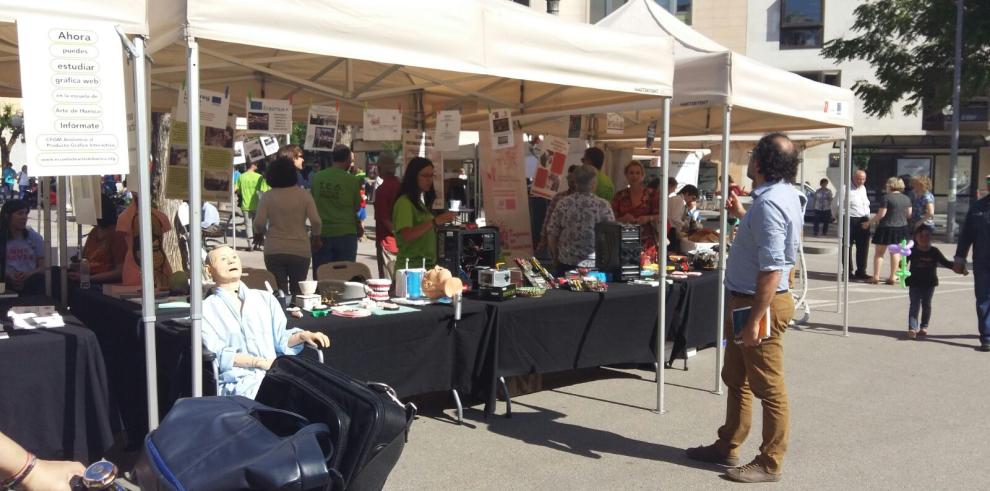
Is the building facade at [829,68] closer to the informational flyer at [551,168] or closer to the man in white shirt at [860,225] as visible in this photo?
the man in white shirt at [860,225]

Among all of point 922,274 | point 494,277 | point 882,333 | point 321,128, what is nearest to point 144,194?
point 494,277

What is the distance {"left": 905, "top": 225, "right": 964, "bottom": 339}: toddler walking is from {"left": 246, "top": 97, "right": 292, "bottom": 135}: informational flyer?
610cm

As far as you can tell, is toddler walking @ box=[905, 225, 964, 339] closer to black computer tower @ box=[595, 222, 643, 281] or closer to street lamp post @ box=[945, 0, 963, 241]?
black computer tower @ box=[595, 222, 643, 281]

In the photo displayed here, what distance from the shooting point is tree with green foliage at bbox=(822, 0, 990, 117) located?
21500 millimetres

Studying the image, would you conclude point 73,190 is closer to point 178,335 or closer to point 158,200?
point 178,335

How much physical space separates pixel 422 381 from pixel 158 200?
230 inches

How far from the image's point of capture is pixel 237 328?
3920 millimetres

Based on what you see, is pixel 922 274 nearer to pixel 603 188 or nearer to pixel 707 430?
pixel 603 188

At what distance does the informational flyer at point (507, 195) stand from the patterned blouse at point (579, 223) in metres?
1.41

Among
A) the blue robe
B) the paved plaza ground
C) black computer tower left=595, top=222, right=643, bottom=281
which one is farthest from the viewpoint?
black computer tower left=595, top=222, right=643, bottom=281

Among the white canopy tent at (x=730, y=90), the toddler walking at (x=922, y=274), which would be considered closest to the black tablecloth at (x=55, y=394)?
the white canopy tent at (x=730, y=90)

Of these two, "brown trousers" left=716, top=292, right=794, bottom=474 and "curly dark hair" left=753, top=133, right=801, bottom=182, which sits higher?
"curly dark hair" left=753, top=133, right=801, bottom=182

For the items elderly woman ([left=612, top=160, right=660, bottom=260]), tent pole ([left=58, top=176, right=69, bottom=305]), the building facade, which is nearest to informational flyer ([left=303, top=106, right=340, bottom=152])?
tent pole ([left=58, top=176, right=69, bottom=305])

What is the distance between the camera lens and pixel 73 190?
5652 millimetres
